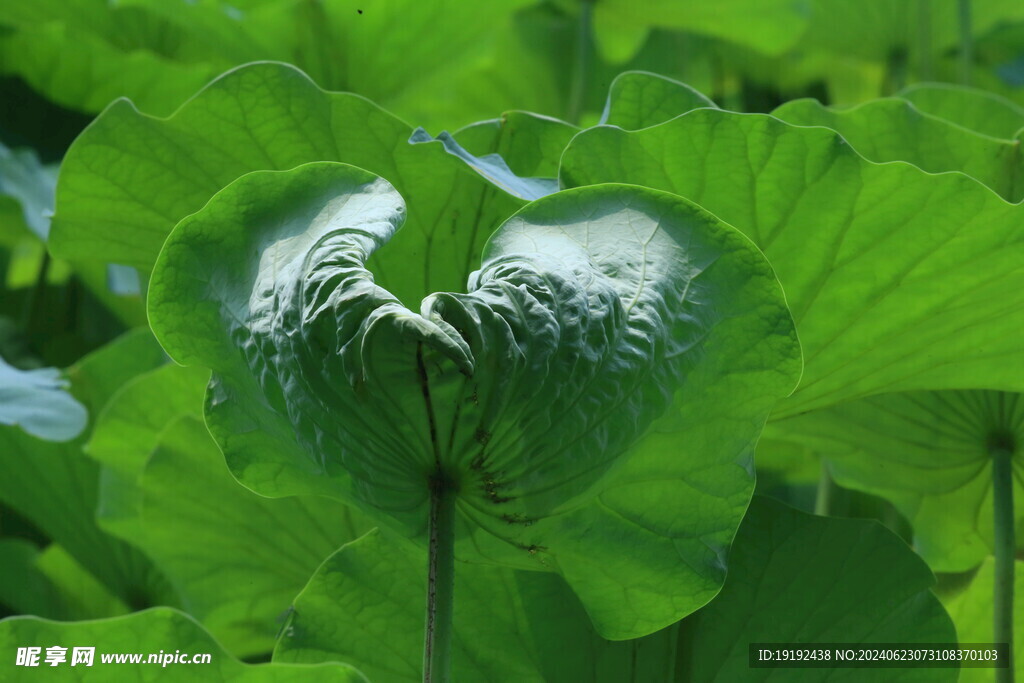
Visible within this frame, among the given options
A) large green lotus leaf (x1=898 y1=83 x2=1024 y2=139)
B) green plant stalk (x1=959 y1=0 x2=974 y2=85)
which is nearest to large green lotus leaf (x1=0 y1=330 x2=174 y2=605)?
large green lotus leaf (x1=898 y1=83 x2=1024 y2=139)

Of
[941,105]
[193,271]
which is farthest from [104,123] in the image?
[941,105]

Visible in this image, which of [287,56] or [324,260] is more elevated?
[287,56]

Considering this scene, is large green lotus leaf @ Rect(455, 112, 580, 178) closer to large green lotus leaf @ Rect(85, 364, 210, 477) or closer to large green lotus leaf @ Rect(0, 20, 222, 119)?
large green lotus leaf @ Rect(85, 364, 210, 477)

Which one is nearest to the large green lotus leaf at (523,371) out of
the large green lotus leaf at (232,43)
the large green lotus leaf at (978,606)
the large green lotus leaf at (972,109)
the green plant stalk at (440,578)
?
the green plant stalk at (440,578)

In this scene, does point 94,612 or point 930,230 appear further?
point 94,612

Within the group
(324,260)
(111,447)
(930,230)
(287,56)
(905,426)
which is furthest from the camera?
(287,56)

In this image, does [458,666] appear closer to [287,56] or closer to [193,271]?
[193,271]

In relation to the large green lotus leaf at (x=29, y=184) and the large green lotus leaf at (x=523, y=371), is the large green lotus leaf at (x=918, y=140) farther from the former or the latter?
the large green lotus leaf at (x=29, y=184)
